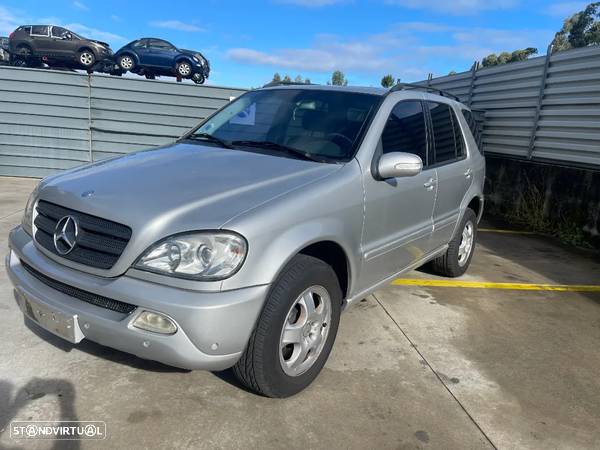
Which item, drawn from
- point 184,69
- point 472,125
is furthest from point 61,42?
point 472,125

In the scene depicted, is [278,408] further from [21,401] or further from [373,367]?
[21,401]

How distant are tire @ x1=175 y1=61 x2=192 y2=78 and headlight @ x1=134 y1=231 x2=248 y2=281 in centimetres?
1515

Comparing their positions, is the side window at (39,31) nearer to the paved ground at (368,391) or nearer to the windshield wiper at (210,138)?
the paved ground at (368,391)

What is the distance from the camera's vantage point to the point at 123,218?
7.13ft

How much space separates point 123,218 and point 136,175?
53cm

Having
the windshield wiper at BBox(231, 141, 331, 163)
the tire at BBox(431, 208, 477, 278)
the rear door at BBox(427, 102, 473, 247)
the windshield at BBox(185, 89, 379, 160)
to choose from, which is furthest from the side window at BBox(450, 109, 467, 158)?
the windshield wiper at BBox(231, 141, 331, 163)

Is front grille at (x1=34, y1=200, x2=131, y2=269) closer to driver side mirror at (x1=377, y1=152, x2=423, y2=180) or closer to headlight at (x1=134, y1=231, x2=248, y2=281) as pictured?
headlight at (x1=134, y1=231, x2=248, y2=281)

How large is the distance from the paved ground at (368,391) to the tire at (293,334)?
153 millimetres

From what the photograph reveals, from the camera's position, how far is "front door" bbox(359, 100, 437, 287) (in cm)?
303

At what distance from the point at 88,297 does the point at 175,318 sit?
525 mm

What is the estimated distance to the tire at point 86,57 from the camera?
607 inches

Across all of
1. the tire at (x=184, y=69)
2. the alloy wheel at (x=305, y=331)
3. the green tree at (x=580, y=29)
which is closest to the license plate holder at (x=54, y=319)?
the alloy wheel at (x=305, y=331)

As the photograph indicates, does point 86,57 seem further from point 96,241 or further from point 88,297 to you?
point 88,297

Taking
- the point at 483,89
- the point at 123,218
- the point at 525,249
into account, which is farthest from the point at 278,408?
the point at 483,89
